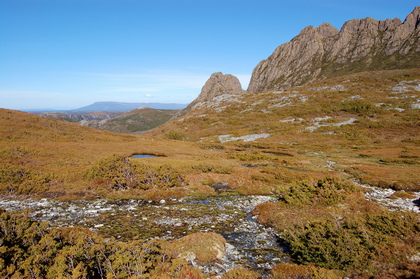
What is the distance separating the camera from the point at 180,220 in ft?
52.0

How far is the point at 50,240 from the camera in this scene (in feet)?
29.1

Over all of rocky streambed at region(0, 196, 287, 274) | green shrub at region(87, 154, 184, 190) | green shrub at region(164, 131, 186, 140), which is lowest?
green shrub at region(164, 131, 186, 140)

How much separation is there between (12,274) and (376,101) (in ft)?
365

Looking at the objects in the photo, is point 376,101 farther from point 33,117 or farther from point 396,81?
point 33,117

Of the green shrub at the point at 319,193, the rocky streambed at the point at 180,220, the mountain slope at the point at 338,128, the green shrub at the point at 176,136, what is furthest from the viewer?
the green shrub at the point at 176,136

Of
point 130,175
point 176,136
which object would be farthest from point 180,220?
point 176,136

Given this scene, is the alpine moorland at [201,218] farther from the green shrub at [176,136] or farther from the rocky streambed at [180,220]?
the green shrub at [176,136]

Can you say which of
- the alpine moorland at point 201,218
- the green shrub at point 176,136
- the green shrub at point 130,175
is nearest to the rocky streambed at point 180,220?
the alpine moorland at point 201,218

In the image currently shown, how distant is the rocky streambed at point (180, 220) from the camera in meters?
11.9

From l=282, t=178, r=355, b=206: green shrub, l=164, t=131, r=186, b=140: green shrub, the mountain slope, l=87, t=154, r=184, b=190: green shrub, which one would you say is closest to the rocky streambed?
l=282, t=178, r=355, b=206: green shrub

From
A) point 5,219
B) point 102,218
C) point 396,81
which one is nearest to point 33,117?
point 102,218

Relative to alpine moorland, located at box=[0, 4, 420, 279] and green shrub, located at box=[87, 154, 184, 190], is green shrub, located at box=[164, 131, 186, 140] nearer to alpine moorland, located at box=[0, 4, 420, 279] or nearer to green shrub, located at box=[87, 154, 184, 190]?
alpine moorland, located at box=[0, 4, 420, 279]

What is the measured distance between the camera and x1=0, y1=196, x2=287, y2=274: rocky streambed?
1188cm

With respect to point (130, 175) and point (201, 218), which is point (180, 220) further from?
point (130, 175)
